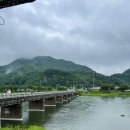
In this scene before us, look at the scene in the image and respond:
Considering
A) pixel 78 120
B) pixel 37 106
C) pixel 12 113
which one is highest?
pixel 37 106

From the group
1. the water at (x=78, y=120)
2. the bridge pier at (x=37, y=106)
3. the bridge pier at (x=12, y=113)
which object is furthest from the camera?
the bridge pier at (x=37, y=106)

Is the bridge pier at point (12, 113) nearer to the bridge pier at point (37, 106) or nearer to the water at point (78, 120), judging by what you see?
the water at point (78, 120)

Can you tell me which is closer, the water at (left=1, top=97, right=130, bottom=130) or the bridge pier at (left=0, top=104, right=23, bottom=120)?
the water at (left=1, top=97, right=130, bottom=130)

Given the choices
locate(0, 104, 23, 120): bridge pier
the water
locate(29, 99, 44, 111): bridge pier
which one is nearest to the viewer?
the water

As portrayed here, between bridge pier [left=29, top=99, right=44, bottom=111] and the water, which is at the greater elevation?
bridge pier [left=29, top=99, right=44, bottom=111]

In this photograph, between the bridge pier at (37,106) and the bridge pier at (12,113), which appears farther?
the bridge pier at (37,106)

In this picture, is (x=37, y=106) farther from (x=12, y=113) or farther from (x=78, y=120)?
(x=78, y=120)

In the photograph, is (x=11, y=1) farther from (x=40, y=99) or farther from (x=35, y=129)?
(x=40, y=99)

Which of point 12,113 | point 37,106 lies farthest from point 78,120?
point 37,106

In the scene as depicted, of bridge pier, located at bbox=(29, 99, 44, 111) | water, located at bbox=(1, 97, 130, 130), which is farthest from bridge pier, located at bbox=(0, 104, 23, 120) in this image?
bridge pier, located at bbox=(29, 99, 44, 111)

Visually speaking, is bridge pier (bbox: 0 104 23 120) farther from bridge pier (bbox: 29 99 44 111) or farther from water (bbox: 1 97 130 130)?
bridge pier (bbox: 29 99 44 111)

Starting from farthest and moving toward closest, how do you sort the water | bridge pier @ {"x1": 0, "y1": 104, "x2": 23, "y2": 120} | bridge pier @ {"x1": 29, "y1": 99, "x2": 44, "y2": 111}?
bridge pier @ {"x1": 29, "y1": 99, "x2": 44, "y2": 111} < bridge pier @ {"x1": 0, "y1": 104, "x2": 23, "y2": 120} < the water

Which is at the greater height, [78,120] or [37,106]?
[37,106]

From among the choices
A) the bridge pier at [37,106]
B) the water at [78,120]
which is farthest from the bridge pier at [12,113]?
the bridge pier at [37,106]
